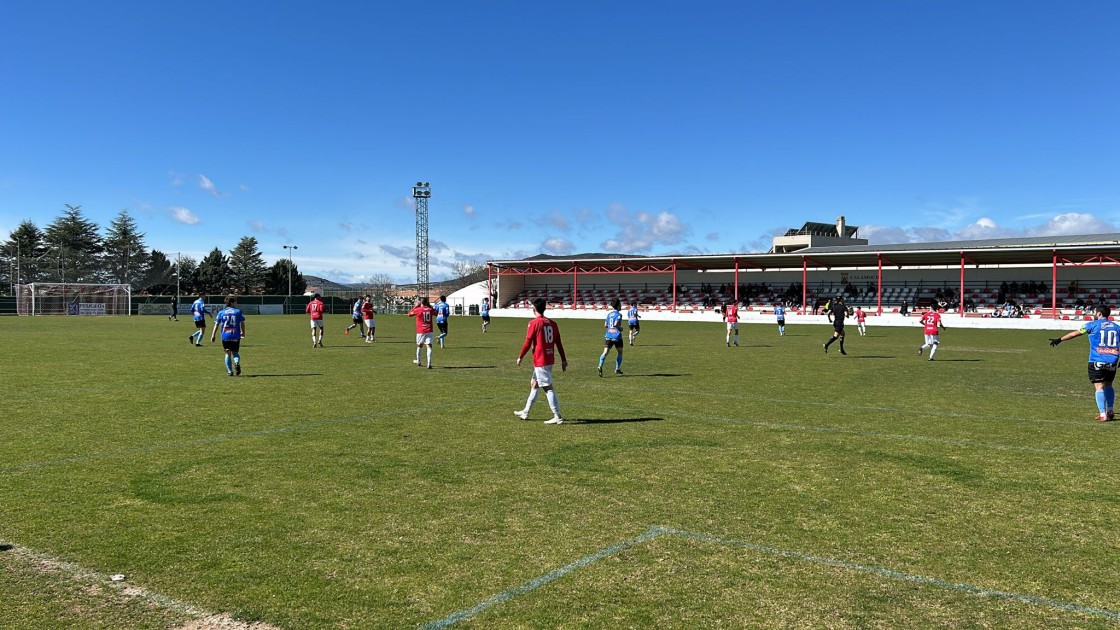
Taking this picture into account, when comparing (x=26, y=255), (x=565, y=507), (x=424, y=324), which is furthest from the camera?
(x=26, y=255)

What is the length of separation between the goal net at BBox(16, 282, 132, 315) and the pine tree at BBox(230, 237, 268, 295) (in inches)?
1575

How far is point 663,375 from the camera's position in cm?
1827

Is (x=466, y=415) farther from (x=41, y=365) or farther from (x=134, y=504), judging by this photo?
(x=41, y=365)

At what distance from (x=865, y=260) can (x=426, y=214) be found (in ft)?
176

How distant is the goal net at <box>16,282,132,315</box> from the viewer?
66938mm

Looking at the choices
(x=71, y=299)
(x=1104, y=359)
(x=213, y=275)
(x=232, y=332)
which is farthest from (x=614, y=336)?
(x=213, y=275)

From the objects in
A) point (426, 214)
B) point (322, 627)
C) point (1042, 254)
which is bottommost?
point (322, 627)

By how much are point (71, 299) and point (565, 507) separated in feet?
250

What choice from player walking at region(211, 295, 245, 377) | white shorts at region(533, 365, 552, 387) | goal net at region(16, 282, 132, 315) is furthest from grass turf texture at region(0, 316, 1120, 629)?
goal net at region(16, 282, 132, 315)

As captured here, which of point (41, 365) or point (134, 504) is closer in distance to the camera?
point (134, 504)

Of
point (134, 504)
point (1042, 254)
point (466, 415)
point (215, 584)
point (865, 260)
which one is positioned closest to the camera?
point (215, 584)

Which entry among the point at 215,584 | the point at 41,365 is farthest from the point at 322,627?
the point at 41,365

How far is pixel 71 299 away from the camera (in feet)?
226

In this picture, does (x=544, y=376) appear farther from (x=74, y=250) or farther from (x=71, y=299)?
(x=74, y=250)
